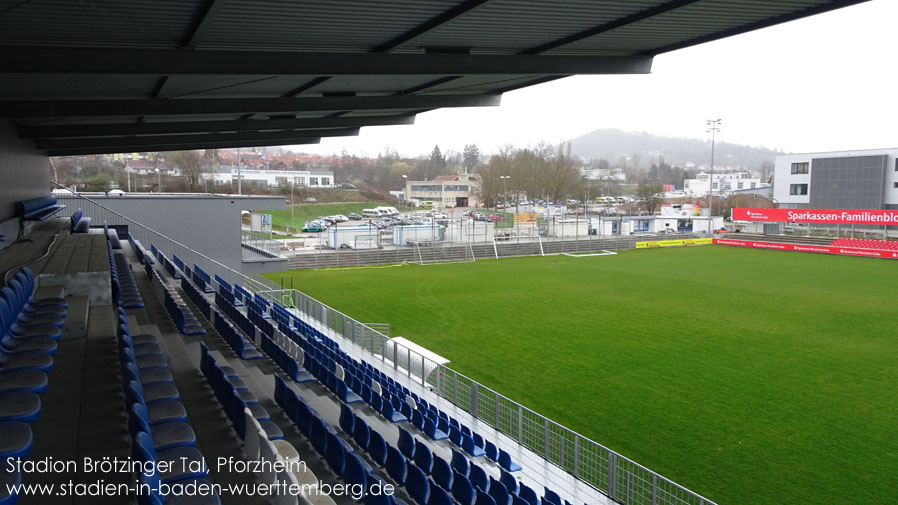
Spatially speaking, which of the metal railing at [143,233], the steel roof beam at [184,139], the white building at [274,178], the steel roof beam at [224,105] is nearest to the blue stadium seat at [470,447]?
the steel roof beam at [224,105]

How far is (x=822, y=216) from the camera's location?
4553 cm

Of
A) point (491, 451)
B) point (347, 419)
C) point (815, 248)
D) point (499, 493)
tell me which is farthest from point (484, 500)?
point (815, 248)

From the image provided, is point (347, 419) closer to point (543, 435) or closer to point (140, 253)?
point (543, 435)

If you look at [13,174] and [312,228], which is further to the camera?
[312,228]

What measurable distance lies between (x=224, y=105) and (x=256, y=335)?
167 inches

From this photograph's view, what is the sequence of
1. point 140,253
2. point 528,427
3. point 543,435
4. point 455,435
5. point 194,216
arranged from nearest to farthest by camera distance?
1. point 455,435
2. point 543,435
3. point 528,427
4. point 140,253
5. point 194,216

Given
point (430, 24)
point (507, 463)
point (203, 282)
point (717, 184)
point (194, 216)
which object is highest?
point (717, 184)

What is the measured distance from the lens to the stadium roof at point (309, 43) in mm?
5176

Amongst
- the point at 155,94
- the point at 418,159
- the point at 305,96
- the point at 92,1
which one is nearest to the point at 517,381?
the point at 305,96

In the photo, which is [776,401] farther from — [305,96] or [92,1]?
[92,1]

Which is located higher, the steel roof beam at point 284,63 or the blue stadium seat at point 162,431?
the steel roof beam at point 284,63

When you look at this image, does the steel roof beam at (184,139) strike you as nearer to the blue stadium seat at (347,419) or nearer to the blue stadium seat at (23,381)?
the blue stadium seat at (347,419)

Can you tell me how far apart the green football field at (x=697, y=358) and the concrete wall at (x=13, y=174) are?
33.8 feet

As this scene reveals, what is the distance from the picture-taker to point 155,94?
28.7 feet
